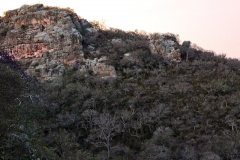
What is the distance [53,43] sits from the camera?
5044cm

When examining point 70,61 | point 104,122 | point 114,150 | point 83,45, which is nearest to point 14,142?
point 114,150

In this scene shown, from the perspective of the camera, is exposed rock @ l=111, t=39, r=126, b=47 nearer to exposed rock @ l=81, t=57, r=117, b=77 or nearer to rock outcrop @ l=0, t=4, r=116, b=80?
rock outcrop @ l=0, t=4, r=116, b=80

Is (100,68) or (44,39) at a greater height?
(44,39)

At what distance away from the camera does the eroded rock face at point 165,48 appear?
4884cm

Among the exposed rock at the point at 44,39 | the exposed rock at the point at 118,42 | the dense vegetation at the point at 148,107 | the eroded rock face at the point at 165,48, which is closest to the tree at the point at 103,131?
the dense vegetation at the point at 148,107

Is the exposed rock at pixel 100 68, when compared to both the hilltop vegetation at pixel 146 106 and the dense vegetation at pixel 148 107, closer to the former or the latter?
the hilltop vegetation at pixel 146 106

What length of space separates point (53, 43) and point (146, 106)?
1934cm

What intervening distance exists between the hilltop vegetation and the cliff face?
84cm

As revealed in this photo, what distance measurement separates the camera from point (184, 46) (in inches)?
2066

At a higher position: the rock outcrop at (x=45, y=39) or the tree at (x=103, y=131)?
the rock outcrop at (x=45, y=39)

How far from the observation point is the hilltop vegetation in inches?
1177

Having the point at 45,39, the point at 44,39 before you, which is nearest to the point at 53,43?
the point at 45,39

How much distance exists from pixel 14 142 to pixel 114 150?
23039 millimetres

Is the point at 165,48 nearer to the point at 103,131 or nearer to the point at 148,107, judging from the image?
the point at 148,107
